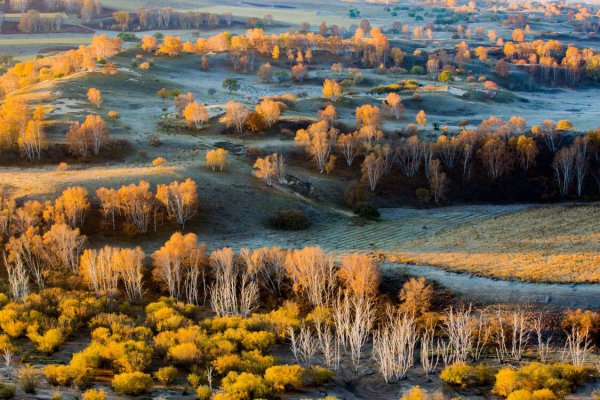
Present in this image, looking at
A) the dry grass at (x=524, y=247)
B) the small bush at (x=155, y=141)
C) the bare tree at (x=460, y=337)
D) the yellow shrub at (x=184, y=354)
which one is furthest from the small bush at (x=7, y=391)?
the small bush at (x=155, y=141)

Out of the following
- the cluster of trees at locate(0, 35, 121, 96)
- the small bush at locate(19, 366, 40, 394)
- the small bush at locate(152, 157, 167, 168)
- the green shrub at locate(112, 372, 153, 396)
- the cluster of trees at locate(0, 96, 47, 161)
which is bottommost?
the green shrub at locate(112, 372, 153, 396)

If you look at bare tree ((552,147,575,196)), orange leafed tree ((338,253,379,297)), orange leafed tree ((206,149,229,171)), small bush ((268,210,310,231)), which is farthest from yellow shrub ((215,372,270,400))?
bare tree ((552,147,575,196))

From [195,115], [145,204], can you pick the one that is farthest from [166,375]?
[195,115]

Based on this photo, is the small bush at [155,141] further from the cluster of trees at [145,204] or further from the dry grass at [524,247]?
the dry grass at [524,247]

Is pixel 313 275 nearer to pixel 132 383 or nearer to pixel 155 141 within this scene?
pixel 132 383

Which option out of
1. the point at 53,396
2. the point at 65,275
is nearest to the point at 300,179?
the point at 65,275

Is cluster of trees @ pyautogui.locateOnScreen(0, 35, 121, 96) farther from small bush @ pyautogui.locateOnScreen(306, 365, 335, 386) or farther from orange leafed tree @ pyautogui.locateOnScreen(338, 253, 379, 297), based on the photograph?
small bush @ pyautogui.locateOnScreen(306, 365, 335, 386)

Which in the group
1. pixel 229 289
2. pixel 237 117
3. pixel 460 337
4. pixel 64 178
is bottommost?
pixel 460 337
